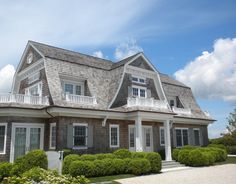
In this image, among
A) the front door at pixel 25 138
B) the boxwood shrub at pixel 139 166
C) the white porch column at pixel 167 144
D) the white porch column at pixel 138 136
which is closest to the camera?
the boxwood shrub at pixel 139 166

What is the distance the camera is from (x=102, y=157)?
15.5 m

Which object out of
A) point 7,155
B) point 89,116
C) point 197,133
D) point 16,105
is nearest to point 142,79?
point 89,116

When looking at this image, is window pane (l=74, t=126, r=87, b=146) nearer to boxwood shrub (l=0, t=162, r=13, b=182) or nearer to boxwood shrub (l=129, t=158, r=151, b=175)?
boxwood shrub (l=129, t=158, r=151, b=175)

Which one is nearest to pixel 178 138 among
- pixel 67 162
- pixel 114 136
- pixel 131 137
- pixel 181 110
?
pixel 181 110

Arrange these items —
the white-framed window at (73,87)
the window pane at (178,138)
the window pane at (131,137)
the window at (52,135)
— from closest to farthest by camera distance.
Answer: the window at (52,135) → the white-framed window at (73,87) → the window pane at (131,137) → the window pane at (178,138)

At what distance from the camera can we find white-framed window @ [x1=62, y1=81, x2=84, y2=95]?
19423 millimetres

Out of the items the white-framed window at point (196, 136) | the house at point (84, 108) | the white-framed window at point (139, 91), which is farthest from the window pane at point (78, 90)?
the white-framed window at point (196, 136)

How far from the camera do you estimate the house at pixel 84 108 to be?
54.6 ft

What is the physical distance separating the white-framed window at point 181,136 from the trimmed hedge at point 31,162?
14.7m

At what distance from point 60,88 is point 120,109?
4920 mm

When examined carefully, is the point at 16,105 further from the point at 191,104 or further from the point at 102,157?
the point at 191,104

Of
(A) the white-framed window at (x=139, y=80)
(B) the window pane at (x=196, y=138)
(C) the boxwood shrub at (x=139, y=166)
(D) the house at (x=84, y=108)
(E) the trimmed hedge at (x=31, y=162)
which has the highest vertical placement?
(A) the white-framed window at (x=139, y=80)

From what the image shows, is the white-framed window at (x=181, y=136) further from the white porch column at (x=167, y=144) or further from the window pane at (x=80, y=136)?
the window pane at (x=80, y=136)

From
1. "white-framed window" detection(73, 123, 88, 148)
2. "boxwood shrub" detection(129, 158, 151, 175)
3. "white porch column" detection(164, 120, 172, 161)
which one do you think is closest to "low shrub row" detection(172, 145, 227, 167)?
"white porch column" detection(164, 120, 172, 161)
